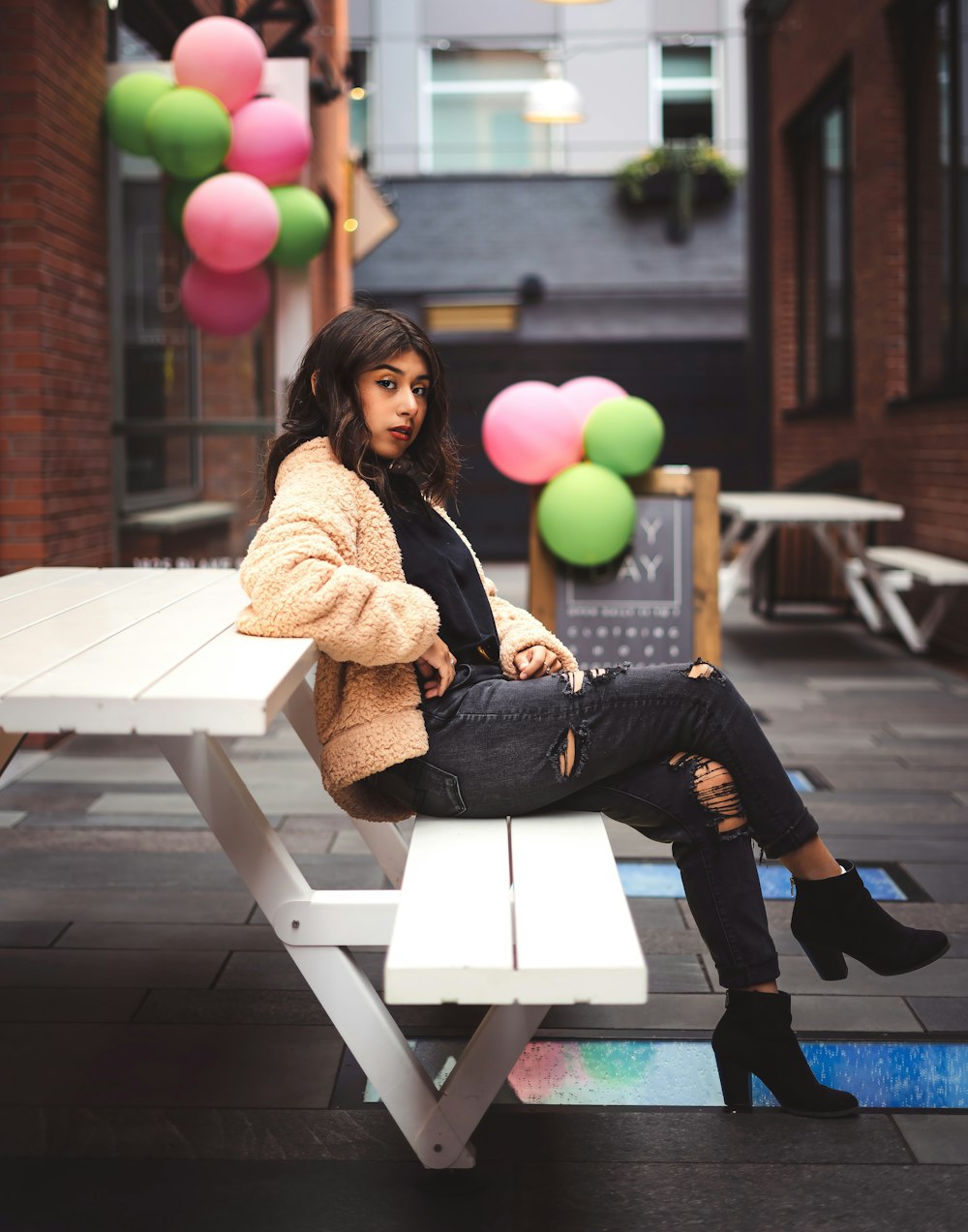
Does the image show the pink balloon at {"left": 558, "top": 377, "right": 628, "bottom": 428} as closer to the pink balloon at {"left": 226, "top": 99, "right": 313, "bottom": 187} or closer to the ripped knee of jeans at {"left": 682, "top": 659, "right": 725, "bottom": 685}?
the pink balloon at {"left": 226, "top": 99, "right": 313, "bottom": 187}

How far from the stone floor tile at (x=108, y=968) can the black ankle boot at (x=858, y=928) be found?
4.08 ft

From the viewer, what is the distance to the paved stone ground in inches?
80.3

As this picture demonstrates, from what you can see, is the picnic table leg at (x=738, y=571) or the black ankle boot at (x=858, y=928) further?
the picnic table leg at (x=738, y=571)

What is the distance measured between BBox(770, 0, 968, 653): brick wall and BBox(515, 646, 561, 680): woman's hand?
551cm

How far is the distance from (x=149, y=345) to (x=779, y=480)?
714 cm

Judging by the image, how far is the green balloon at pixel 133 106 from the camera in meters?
5.58

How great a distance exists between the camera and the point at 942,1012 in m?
2.71

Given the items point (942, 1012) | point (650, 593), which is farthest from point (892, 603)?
point (942, 1012)

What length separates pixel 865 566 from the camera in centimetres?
784

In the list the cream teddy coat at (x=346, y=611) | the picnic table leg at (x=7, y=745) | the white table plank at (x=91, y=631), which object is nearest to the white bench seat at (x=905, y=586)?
the white table plank at (x=91, y=631)

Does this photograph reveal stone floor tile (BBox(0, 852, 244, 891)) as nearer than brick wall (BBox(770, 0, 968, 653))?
Yes

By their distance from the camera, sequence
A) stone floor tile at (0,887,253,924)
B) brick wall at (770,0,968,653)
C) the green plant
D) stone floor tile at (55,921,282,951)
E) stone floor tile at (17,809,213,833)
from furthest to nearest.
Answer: the green plant → brick wall at (770,0,968,653) → stone floor tile at (17,809,213,833) → stone floor tile at (0,887,253,924) → stone floor tile at (55,921,282,951)

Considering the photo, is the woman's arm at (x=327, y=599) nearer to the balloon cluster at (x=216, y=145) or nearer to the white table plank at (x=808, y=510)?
the balloon cluster at (x=216, y=145)

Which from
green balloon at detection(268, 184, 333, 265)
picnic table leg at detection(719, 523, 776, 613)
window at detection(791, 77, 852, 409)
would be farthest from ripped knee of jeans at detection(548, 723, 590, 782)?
window at detection(791, 77, 852, 409)
